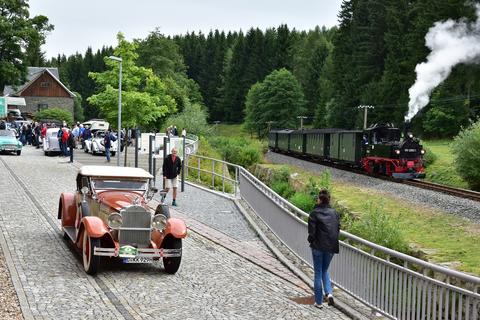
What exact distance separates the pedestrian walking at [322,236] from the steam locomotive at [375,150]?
21.6 metres

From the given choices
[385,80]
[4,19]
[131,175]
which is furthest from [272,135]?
[131,175]

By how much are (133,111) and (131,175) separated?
20.2m

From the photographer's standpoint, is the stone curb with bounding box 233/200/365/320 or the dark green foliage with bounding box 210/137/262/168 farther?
the dark green foliage with bounding box 210/137/262/168

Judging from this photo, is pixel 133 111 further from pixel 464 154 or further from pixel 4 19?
pixel 4 19

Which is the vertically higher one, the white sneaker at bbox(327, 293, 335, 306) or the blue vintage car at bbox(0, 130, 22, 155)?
the blue vintage car at bbox(0, 130, 22, 155)

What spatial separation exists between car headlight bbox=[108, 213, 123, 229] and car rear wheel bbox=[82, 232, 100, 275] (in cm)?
41

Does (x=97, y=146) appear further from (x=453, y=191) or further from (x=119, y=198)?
(x=119, y=198)

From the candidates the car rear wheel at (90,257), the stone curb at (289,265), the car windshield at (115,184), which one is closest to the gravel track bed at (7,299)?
the car rear wheel at (90,257)

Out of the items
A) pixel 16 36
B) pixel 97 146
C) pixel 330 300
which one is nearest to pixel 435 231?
pixel 330 300

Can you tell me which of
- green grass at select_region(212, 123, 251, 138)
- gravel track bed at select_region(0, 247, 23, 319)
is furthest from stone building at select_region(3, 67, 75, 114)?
gravel track bed at select_region(0, 247, 23, 319)

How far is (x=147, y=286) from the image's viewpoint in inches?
430

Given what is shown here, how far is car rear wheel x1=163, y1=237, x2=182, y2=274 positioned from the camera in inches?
464

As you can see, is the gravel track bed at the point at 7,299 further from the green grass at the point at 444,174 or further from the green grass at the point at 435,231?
the green grass at the point at 444,174

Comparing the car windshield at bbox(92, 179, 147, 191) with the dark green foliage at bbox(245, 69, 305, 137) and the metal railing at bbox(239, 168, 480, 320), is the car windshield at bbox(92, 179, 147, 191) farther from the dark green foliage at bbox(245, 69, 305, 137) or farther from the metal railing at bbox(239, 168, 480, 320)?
the dark green foliage at bbox(245, 69, 305, 137)
